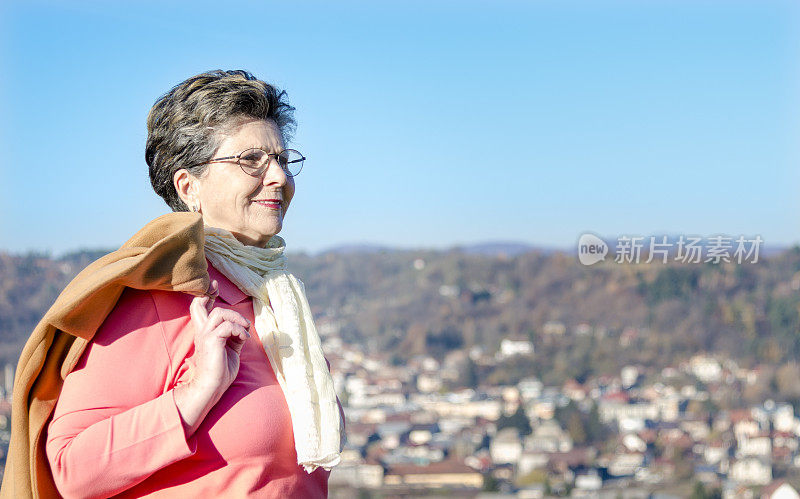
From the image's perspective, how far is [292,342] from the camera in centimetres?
111

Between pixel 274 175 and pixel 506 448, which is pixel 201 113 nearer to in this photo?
pixel 274 175

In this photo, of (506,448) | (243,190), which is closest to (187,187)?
(243,190)

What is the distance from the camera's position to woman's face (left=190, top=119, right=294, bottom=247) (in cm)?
113

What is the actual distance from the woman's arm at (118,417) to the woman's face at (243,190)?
178 millimetres

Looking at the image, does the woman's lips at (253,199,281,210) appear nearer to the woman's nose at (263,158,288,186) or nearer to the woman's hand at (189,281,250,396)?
the woman's nose at (263,158,288,186)

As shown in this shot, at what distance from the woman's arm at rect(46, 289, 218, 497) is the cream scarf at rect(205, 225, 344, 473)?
11cm

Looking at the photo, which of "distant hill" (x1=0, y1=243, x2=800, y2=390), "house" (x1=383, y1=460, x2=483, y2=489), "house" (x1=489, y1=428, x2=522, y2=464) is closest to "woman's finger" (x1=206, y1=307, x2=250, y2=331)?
"house" (x1=383, y1=460, x2=483, y2=489)

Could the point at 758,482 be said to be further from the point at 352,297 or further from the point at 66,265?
the point at 352,297

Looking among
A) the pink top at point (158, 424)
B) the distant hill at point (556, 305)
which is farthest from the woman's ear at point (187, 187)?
the distant hill at point (556, 305)

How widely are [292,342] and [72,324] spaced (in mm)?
241

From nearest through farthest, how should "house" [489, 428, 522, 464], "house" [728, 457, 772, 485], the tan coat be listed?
the tan coat → "house" [728, 457, 772, 485] → "house" [489, 428, 522, 464]

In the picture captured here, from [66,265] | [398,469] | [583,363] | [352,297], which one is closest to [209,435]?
[66,265]

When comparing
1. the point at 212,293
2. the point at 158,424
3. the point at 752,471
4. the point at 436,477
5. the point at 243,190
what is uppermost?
the point at 243,190

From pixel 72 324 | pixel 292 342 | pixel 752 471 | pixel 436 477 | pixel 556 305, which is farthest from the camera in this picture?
pixel 556 305
